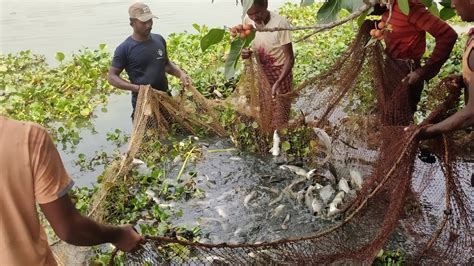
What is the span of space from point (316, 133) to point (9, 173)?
3.76 meters

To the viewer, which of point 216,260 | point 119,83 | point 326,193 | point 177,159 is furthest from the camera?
point 177,159

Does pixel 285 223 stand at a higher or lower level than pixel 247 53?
lower

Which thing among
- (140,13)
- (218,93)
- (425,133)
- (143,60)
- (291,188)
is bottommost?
(291,188)

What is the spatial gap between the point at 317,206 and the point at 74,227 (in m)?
3.06

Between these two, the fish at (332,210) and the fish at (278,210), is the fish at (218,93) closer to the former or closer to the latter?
the fish at (278,210)

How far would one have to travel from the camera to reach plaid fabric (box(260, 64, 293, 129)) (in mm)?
5293

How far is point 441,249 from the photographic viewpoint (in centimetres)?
332

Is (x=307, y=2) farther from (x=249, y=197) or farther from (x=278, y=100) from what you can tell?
(x=249, y=197)

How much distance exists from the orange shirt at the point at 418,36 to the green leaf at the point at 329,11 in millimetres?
1509

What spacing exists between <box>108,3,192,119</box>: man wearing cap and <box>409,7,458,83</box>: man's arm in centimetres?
313

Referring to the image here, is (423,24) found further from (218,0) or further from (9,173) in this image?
(218,0)

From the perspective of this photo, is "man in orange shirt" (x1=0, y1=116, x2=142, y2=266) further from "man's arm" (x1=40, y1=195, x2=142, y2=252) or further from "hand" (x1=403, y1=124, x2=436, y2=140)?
"hand" (x1=403, y1=124, x2=436, y2=140)

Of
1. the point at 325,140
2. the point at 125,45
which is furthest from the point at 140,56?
the point at 325,140

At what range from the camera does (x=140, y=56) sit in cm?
595
